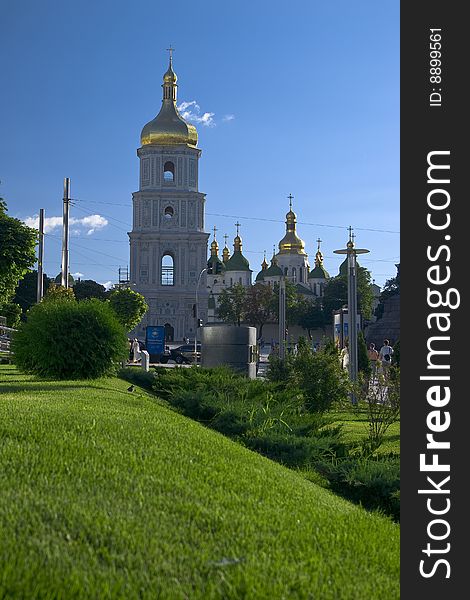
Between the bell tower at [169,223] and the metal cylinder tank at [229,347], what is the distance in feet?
201

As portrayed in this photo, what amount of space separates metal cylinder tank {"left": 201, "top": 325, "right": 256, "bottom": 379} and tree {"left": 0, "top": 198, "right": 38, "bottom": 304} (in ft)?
16.1

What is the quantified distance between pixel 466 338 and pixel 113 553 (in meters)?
2.16

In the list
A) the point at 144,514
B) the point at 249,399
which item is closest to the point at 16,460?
the point at 144,514

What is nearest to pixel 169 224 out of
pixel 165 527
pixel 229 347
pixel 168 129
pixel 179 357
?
pixel 168 129

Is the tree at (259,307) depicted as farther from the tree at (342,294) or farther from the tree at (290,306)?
the tree at (342,294)

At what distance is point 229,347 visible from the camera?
849 inches

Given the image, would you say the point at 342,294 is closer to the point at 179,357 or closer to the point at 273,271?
the point at 273,271

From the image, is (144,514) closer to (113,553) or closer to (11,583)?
(113,553)

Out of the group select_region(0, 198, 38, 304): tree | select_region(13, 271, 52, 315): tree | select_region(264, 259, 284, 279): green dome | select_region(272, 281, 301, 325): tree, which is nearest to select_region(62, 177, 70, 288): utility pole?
select_region(0, 198, 38, 304): tree

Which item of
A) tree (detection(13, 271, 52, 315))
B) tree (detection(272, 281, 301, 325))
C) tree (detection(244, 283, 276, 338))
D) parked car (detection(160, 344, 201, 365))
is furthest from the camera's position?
tree (detection(244, 283, 276, 338))

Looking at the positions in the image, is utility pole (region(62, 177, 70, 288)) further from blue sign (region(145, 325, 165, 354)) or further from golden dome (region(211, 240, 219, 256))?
golden dome (region(211, 240, 219, 256))

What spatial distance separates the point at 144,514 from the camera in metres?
4.72

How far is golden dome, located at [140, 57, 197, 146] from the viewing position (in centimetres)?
8356

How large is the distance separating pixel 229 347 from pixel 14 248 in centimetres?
600
